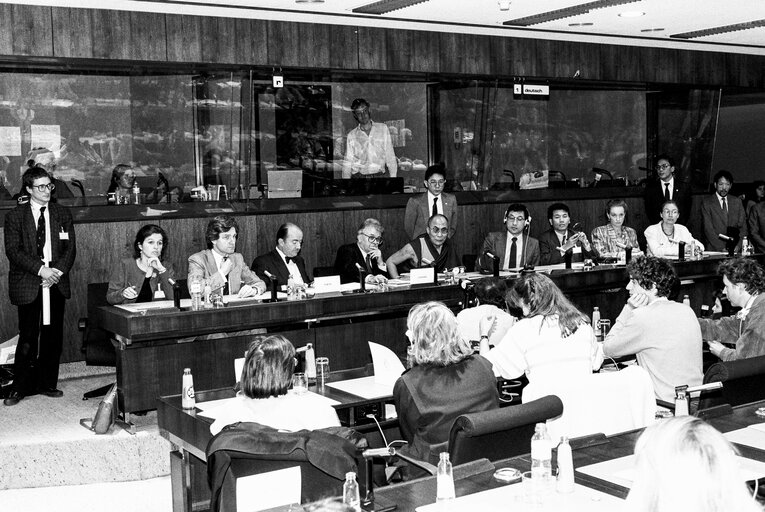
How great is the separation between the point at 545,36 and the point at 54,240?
558 cm

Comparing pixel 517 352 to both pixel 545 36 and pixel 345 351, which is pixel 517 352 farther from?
pixel 545 36

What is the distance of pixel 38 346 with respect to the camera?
6578 millimetres

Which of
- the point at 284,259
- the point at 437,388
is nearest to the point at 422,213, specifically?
the point at 284,259

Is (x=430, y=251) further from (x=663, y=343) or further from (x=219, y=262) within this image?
(x=663, y=343)

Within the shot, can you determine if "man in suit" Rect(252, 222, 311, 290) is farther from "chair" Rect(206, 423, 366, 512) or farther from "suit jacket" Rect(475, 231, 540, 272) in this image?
"chair" Rect(206, 423, 366, 512)

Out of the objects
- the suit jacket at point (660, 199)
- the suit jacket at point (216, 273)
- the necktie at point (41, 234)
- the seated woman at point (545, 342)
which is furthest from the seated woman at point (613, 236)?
the necktie at point (41, 234)

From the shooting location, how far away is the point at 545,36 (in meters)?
9.90

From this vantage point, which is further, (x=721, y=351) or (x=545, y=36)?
(x=545, y=36)

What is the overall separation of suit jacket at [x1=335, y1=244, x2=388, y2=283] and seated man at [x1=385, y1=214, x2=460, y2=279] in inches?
8.6

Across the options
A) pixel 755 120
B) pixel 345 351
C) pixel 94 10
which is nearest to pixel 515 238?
pixel 345 351

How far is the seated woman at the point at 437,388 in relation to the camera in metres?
3.67

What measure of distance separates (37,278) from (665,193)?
6.82 meters

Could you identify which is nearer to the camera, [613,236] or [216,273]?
[216,273]

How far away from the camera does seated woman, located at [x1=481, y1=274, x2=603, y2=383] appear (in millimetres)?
4277
